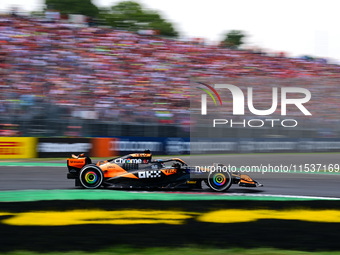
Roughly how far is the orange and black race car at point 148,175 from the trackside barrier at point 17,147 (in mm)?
6833

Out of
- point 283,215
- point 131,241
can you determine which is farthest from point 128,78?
point 131,241

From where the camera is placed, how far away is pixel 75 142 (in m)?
16.3

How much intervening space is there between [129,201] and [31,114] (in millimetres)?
8713

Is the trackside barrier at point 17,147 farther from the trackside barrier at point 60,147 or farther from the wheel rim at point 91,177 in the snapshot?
the wheel rim at point 91,177

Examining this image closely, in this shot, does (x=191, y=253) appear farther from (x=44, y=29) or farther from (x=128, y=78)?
(x=44, y=29)

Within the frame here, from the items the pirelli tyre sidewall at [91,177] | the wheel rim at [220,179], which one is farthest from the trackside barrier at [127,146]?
the pirelli tyre sidewall at [91,177]

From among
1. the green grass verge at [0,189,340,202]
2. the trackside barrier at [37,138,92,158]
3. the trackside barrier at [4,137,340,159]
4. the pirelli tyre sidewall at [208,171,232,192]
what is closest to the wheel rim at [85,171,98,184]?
the green grass verge at [0,189,340,202]

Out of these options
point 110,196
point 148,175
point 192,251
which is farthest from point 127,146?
point 192,251

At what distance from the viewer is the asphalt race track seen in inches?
389

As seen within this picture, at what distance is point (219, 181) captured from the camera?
31.2ft

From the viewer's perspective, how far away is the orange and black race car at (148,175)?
30.6ft

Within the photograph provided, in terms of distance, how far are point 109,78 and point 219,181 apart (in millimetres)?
10363

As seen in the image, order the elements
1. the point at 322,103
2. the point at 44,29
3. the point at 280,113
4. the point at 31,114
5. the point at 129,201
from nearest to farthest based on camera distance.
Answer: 1. the point at 129,201
2. the point at 280,113
3. the point at 322,103
4. the point at 31,114
5. the point at 44,29

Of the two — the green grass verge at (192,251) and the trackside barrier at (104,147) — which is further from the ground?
the trackside barrier at (104,147)
